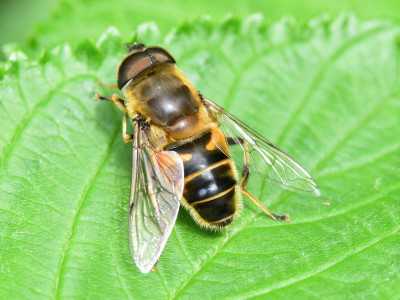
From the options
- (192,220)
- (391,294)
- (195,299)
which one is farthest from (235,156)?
(391,294)

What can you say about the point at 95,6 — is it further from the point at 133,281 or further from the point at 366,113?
the point at 133,281

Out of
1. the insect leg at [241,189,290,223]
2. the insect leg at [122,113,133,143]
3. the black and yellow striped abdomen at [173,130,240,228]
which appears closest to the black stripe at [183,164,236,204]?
the black and yellow striped abdomen at [173,130,240,228]

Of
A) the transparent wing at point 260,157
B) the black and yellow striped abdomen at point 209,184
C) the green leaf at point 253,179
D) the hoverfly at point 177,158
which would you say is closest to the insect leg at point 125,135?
the hoverfly at point 177,158

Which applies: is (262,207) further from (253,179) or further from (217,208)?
(217,208)

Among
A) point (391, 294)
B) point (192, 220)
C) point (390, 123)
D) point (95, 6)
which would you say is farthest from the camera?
point (95, 6)

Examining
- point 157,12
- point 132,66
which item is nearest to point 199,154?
point 132,66

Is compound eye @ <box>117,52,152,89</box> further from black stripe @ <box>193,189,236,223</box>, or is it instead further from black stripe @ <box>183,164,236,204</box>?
black stripe @ <box>193,189,236,223</box>
